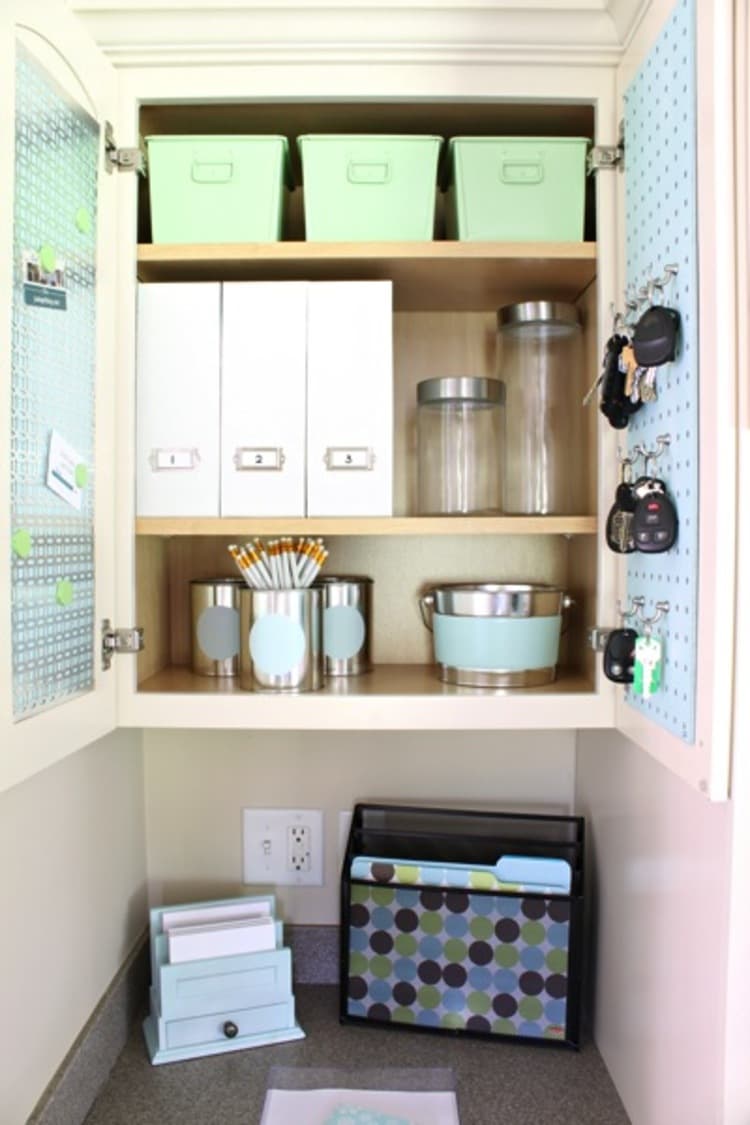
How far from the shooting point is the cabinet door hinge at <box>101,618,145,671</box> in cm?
100

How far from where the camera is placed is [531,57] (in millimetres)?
1013

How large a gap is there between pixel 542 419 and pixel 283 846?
2.58 feet

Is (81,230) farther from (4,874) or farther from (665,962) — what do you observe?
(665,962)

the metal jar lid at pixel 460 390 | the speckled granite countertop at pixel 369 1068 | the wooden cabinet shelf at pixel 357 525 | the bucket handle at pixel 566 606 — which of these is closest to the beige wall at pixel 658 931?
the speckled granite countertop at pixel 369 1068

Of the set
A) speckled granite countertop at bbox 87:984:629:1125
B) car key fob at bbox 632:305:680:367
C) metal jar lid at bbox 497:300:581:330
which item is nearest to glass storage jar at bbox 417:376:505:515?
metal jar lid at bbox 497:300:581:330

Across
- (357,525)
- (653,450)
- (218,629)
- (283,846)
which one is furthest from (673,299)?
(283,846)

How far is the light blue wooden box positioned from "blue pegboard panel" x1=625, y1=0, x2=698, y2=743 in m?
0.68

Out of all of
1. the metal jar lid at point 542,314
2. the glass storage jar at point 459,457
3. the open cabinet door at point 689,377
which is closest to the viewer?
the open cabinet door at point 689,377

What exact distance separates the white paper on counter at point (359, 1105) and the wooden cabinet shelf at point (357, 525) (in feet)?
2.34

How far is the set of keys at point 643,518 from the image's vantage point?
802 millimetres

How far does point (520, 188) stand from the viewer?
1062 millimetres

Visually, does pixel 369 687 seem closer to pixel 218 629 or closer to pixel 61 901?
pixel 218 629

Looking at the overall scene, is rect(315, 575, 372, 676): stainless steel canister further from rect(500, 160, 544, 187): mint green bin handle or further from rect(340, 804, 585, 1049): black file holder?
rect(500, 160, 544, 187): mint green bin handle

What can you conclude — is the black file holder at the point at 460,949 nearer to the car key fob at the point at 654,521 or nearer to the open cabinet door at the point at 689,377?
the open cabinet door at the point at 689,377
